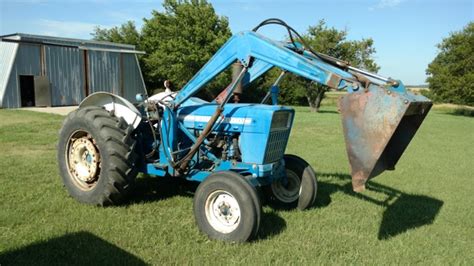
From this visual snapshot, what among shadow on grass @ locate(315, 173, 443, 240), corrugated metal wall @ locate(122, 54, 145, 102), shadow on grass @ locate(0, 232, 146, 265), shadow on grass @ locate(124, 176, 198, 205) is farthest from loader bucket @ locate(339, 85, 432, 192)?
corrugated metal wall @ locate(122, 54, 145, 102)

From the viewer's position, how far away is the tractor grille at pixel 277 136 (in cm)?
518

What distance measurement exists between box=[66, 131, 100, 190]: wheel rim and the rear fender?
0.52 m

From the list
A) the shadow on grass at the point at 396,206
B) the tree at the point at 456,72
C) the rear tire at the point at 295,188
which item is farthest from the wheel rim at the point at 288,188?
the tree at the point at 456,72

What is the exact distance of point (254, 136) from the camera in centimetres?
513

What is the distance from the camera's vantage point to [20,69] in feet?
77.5

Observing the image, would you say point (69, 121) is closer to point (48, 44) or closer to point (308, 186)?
point (308, 186)

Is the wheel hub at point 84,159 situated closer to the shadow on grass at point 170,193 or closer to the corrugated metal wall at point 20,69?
the shadow on grass at point 170,193

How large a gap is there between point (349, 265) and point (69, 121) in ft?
13.6

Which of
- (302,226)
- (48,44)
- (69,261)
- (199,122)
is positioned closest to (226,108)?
(199,122)

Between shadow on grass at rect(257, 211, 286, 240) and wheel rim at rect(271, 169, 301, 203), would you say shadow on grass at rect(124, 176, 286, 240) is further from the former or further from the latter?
wheel rim at rect(271, 169, 301, 203)

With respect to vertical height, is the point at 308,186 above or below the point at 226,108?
below

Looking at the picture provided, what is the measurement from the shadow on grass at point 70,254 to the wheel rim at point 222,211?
996mm

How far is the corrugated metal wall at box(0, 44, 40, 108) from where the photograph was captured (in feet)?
76.0

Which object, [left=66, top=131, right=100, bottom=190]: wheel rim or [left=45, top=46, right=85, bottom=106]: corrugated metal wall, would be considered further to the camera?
[left=45, top=46, right=85, bottom=106]: corrugated metal wall
